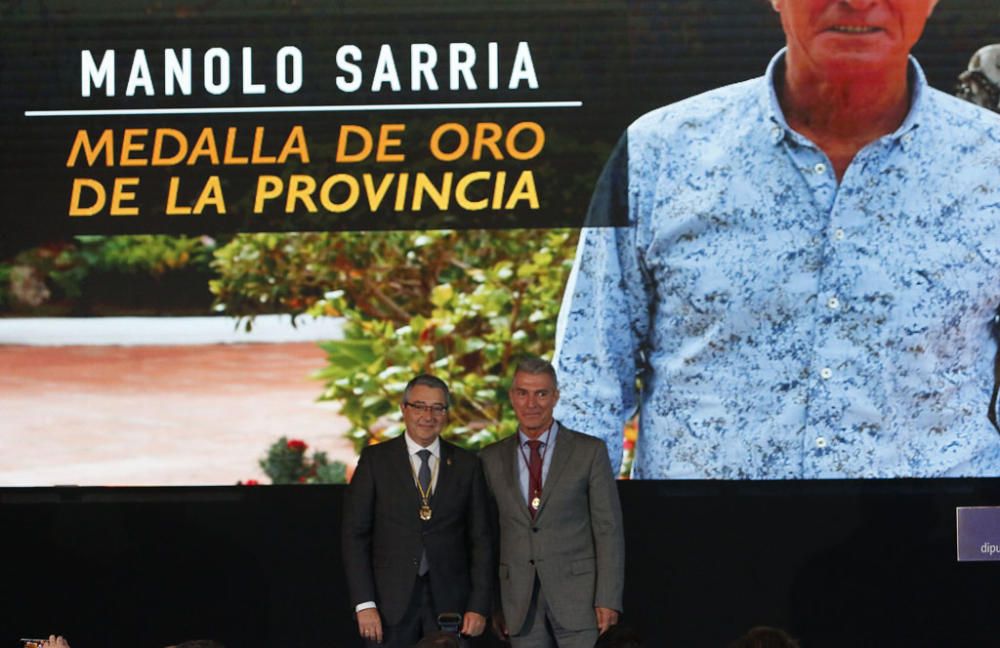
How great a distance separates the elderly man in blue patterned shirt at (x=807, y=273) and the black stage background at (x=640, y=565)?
171 millimetres

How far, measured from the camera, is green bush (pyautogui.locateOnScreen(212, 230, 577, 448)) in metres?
5.94

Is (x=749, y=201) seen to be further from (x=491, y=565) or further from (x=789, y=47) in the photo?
(x=491, y=565)

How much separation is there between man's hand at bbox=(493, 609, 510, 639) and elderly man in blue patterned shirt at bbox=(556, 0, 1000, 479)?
3.15 ft

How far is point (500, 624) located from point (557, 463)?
0.60 m

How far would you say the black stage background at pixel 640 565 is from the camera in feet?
19.4

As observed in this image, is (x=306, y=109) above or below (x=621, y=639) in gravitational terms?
above

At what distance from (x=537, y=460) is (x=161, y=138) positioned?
2.04 metres

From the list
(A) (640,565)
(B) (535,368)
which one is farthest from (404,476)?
(A) (640,565)

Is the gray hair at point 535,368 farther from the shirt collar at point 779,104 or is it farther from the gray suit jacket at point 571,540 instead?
the shirt collar at point 779,104

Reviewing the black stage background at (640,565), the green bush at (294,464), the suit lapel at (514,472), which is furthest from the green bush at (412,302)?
the suit lapel at (514,472)

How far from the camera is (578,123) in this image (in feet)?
19.4

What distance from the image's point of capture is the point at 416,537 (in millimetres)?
5047

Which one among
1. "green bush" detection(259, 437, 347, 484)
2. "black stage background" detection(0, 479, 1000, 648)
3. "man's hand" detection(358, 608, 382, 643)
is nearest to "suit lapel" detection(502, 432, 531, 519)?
"man's hand" detection(358, 608, 382, 643)

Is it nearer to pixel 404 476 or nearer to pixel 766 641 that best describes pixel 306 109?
pixel 404 476
